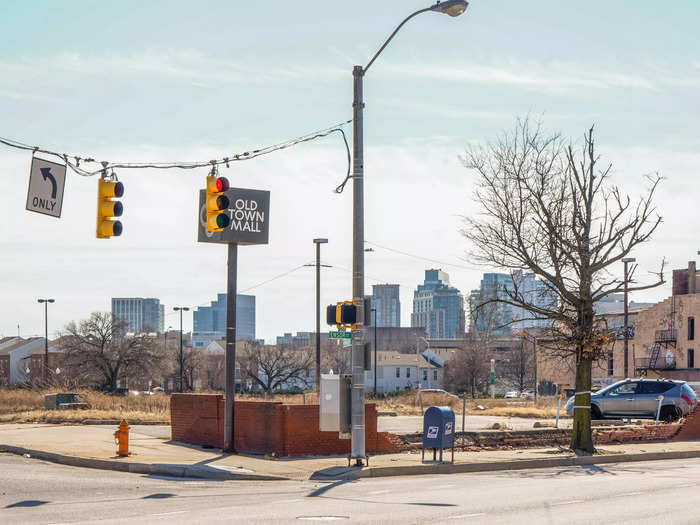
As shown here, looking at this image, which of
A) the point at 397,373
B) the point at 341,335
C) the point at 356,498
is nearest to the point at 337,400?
the point at 341,335

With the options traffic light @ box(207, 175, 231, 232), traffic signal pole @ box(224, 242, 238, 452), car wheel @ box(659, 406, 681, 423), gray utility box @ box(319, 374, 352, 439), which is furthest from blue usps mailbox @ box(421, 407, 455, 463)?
car wheel @ box(659, 406, 681, 423)

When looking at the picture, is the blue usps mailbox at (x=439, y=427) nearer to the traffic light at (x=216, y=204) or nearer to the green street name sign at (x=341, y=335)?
the green street name sign at (x=341, y=335)

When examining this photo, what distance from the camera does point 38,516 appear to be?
11484 millimetres

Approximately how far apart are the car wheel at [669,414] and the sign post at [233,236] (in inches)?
609

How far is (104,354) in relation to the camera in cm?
7294

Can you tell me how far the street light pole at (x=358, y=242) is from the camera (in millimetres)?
18156

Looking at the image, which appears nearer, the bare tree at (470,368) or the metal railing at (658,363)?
the metal railing at (658,363)

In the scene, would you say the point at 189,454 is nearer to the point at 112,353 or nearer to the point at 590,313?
the point at 590,313

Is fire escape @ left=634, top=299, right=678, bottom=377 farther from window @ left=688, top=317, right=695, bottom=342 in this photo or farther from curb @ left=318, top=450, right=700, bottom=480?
curb @ left=318, top=450, right=700, bottom=480

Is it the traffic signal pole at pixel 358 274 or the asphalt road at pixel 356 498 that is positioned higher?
A: the traffic signal pole at pixel 358 274

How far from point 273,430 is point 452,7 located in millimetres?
9614

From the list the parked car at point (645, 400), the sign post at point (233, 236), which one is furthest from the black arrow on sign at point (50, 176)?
the parked car at point (645, 400)

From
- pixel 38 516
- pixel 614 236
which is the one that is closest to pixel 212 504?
pixel 38 516

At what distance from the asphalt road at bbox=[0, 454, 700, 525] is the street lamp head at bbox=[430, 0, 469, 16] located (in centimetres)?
884
